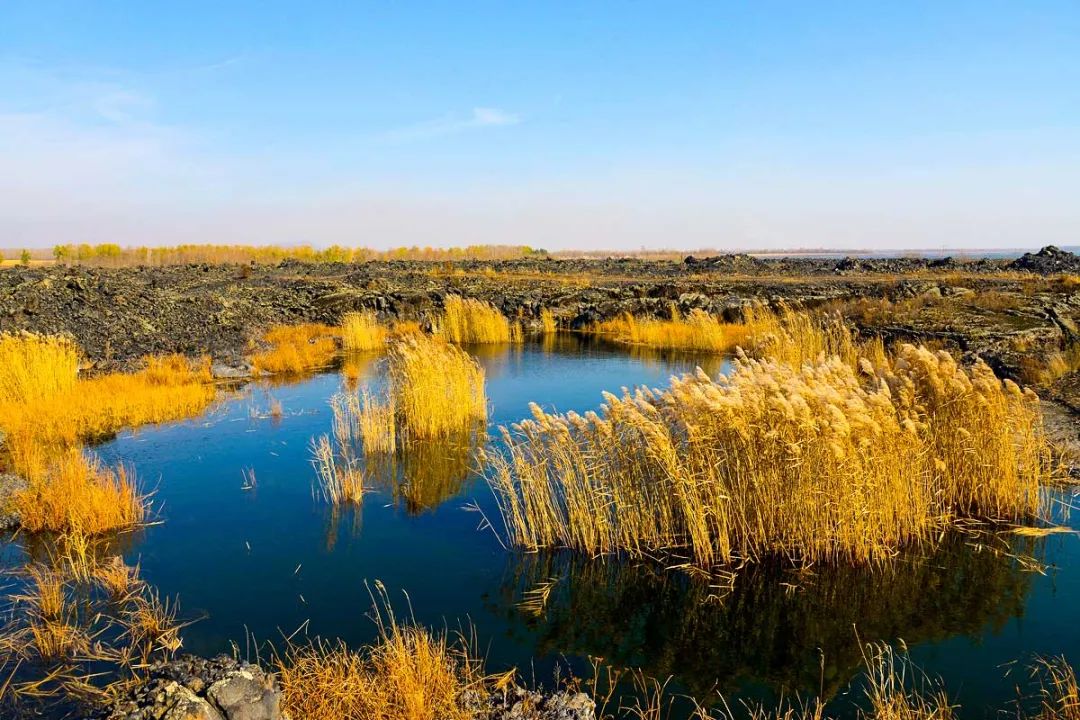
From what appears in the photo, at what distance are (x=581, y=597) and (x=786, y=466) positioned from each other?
6.86ft

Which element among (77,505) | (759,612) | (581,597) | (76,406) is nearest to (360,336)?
(76,406)

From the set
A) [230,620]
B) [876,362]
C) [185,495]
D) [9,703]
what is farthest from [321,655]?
[876,362]

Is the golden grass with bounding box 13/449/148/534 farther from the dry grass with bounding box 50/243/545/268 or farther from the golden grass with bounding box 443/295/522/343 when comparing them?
the dry grass with bounding box 50/243/545/268

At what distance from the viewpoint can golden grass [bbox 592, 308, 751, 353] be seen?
20641 mm

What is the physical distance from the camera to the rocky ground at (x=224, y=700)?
339 centimetres

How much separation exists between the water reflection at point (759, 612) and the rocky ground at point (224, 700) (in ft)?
3.63

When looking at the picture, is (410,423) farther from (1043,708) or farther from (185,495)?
(1043,708)

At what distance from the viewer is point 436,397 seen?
11422mm

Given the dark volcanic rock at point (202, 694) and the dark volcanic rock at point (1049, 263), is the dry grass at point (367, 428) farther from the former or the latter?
the dark volcanic rock at point (1049, 263)

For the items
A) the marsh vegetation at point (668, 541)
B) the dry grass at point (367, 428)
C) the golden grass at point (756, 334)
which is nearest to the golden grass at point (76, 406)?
the marsh vegetation at point (668, 541)

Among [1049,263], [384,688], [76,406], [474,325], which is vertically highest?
[1049,263]

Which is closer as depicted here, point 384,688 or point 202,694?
point 202,694

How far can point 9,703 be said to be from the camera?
181 inches

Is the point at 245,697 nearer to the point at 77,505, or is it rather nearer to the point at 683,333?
the point at 77,505
